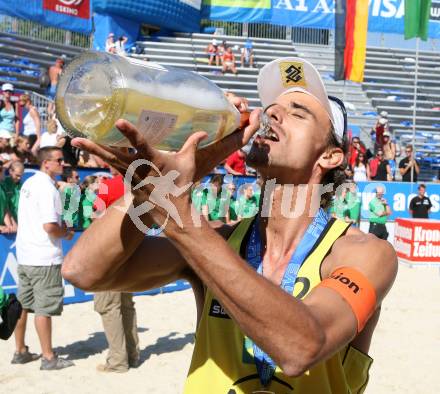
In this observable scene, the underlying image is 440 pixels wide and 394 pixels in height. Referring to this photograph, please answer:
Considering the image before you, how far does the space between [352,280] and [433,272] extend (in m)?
11.0

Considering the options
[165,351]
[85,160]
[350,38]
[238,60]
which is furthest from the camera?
[238,60]

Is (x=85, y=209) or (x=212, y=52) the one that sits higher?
(x=212, y=52)

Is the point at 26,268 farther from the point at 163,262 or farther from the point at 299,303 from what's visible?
the point at 299,303

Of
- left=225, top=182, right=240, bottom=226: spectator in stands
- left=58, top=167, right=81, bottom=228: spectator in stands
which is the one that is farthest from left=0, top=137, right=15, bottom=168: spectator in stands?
left=225, top=182, right=240, bottom=226: spectator in stands

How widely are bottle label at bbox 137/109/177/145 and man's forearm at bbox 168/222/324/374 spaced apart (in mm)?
350

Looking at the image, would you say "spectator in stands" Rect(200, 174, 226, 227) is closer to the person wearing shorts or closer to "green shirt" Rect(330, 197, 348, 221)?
"green shirt" Rect(330, 197, 348, 221)

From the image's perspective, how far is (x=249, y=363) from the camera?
6.18 ft

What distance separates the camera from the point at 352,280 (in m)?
1.69

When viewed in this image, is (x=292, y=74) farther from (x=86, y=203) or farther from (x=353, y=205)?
(x=353, y=205)

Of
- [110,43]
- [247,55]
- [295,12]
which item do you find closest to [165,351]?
[110,43]

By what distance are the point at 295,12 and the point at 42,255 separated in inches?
780

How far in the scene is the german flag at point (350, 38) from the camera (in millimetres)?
16234

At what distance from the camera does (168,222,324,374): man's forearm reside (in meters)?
1.44

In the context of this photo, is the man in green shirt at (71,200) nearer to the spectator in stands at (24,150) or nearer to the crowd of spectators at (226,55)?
the spectator in stands at (24,150)
